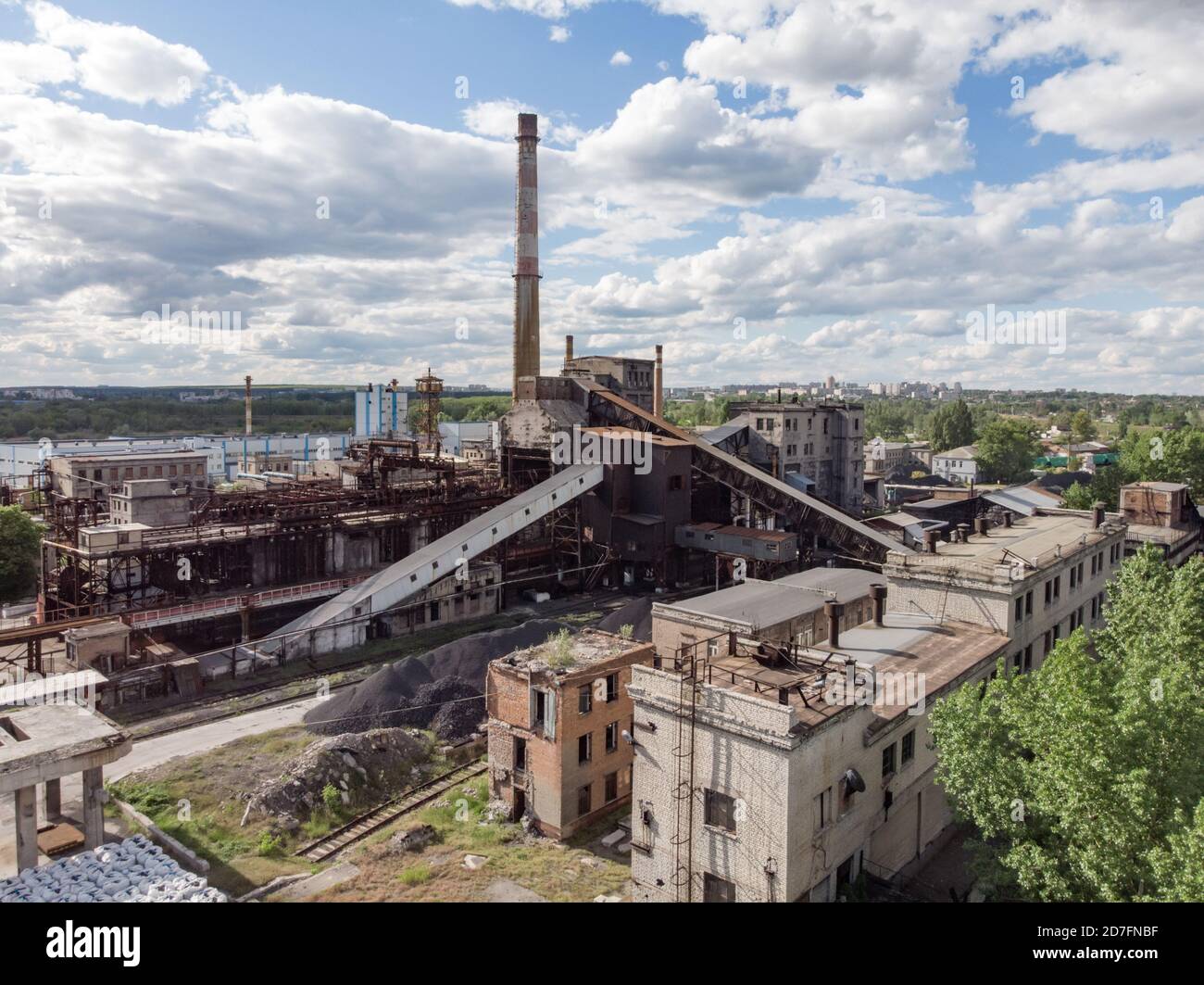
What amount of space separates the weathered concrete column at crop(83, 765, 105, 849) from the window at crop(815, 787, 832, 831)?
55.2 ft

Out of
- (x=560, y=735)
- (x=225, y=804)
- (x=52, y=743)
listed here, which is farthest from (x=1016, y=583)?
(x=52, y=743)

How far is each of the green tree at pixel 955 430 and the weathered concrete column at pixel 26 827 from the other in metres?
115

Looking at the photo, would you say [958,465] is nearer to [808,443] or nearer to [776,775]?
[808,443]

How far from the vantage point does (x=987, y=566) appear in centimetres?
2477

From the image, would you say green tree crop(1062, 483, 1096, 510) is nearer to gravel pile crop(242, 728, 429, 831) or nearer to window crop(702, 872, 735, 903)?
window crop(702, 872, 735, 903)

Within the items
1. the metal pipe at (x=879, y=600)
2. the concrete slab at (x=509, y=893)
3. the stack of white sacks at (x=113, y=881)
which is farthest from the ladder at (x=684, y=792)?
the metal pipe at (x=879, y=600)

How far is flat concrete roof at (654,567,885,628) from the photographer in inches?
1009

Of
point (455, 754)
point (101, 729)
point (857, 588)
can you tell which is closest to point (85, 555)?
point (101, 729)

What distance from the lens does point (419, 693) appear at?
28781mm

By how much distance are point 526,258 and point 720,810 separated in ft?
167

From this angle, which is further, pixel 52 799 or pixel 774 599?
pixel 774 599

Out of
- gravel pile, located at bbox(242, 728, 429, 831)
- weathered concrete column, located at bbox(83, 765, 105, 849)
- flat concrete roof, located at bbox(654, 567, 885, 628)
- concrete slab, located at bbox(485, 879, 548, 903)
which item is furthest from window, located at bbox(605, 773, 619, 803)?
weathered concrete column, located at bbox(83, 765, 105, 849)

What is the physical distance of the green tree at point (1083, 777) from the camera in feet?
41.9
